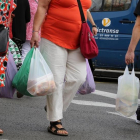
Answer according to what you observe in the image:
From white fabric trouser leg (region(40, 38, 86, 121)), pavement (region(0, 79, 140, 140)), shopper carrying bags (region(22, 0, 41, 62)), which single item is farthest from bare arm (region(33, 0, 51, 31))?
shopper carrying bags (region(22, 0, 41, 62))

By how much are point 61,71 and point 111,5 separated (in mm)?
6008

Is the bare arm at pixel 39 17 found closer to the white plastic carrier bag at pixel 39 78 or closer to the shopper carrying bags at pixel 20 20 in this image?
the white plastic carrier bag at pixel 39 78

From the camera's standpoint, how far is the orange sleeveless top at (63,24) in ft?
18.1

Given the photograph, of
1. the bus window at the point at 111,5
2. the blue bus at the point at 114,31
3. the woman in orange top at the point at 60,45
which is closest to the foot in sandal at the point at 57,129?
the woman in orange top at the point at 60,45

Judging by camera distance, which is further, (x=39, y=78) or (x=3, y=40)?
(x=39, y=78)

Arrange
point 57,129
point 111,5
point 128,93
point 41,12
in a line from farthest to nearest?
point 111,5, point 128,93, point 57,129, point 41,12

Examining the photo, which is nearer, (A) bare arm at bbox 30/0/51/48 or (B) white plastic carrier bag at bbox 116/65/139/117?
(A) bare arm at bbox 30/0/51/48

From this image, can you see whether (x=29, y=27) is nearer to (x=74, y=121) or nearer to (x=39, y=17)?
(x=74, y=121)

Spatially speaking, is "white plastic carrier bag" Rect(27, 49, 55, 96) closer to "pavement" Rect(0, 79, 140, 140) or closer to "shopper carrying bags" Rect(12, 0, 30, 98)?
"pavement" Rect(0, 79, 140, 140)

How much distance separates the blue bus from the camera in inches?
435

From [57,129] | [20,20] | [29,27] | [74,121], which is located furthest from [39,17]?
[29,27]

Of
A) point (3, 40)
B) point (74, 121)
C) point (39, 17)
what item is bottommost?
point (74, 121)

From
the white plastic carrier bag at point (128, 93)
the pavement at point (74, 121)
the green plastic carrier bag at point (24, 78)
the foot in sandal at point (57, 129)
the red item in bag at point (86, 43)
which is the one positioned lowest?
the pavement at point (74, 121)

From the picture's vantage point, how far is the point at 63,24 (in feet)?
18.2
